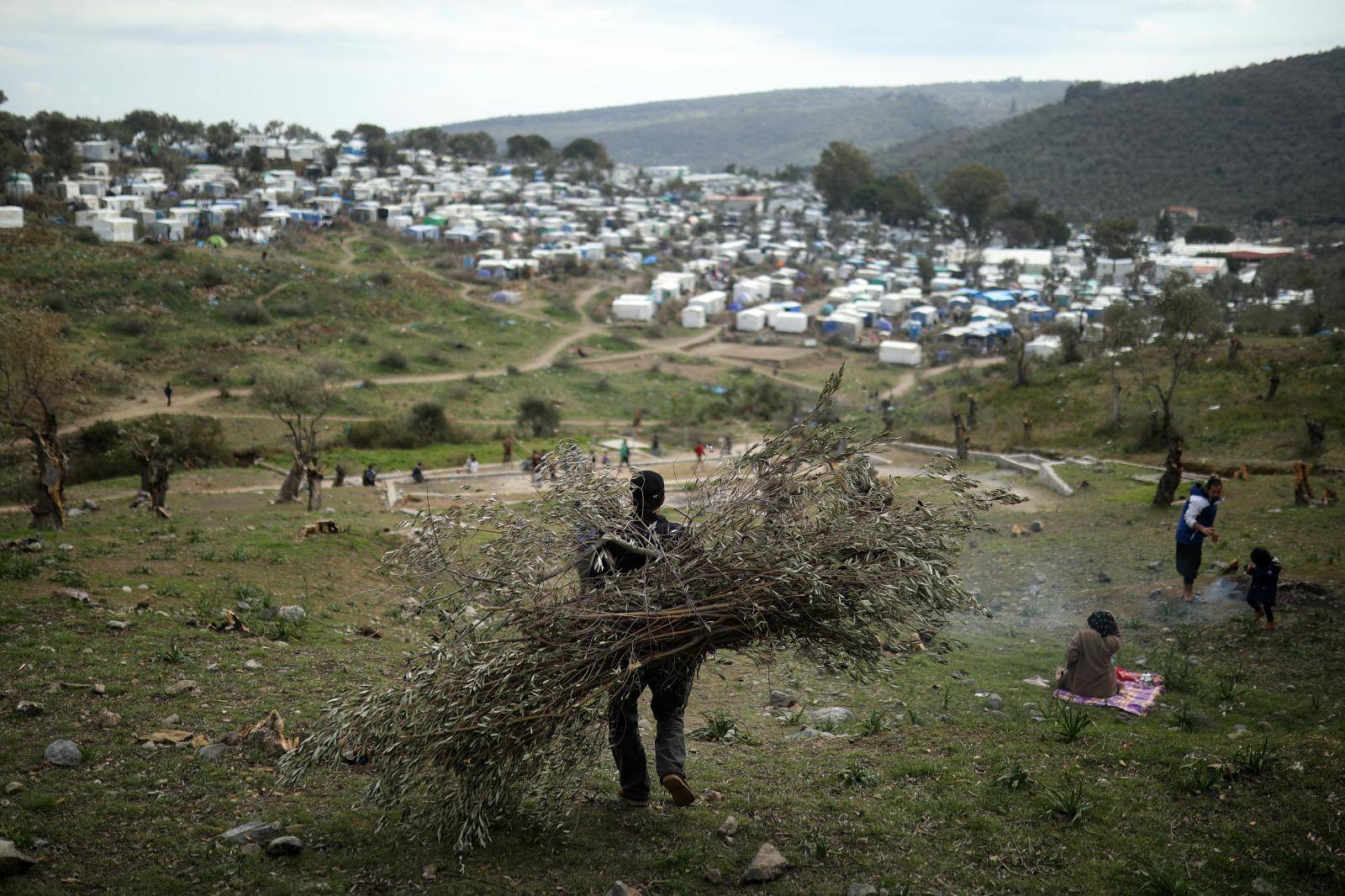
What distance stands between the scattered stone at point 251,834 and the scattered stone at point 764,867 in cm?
215

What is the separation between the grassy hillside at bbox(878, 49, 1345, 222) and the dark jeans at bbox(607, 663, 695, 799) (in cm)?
8521

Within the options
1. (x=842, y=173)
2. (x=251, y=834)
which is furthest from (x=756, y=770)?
(x=842, y=173)

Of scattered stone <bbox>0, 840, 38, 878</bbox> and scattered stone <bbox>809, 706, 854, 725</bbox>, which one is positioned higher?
scattered stone <bbox>0, 840, 38, 878</bbox>

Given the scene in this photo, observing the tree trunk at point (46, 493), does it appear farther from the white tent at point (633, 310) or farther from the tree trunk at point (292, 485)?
the white tent at point (633, 310)

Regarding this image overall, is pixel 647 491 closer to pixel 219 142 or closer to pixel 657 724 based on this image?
pixel 657 724

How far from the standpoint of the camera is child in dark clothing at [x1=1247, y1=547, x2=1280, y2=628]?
7695mm

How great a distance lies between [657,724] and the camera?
451cm

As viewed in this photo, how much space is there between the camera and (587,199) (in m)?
97.6

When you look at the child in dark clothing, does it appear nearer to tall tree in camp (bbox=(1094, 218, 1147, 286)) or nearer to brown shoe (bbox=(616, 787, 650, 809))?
brown shoe (bbox=(616, 787, 650, 809))

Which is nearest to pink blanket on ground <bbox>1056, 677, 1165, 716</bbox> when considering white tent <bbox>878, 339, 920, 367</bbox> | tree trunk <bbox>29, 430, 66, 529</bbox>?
tree trunk <bbox>29, 430, 66, 529</bbox>

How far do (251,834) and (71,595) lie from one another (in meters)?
4.70

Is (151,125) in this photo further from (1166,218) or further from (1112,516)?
(1112,516)

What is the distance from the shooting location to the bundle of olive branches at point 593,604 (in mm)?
4117

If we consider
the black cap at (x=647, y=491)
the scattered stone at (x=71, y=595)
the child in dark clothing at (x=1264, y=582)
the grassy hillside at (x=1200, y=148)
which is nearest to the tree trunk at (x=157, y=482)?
the scattered stone at (x=71, y=595)
